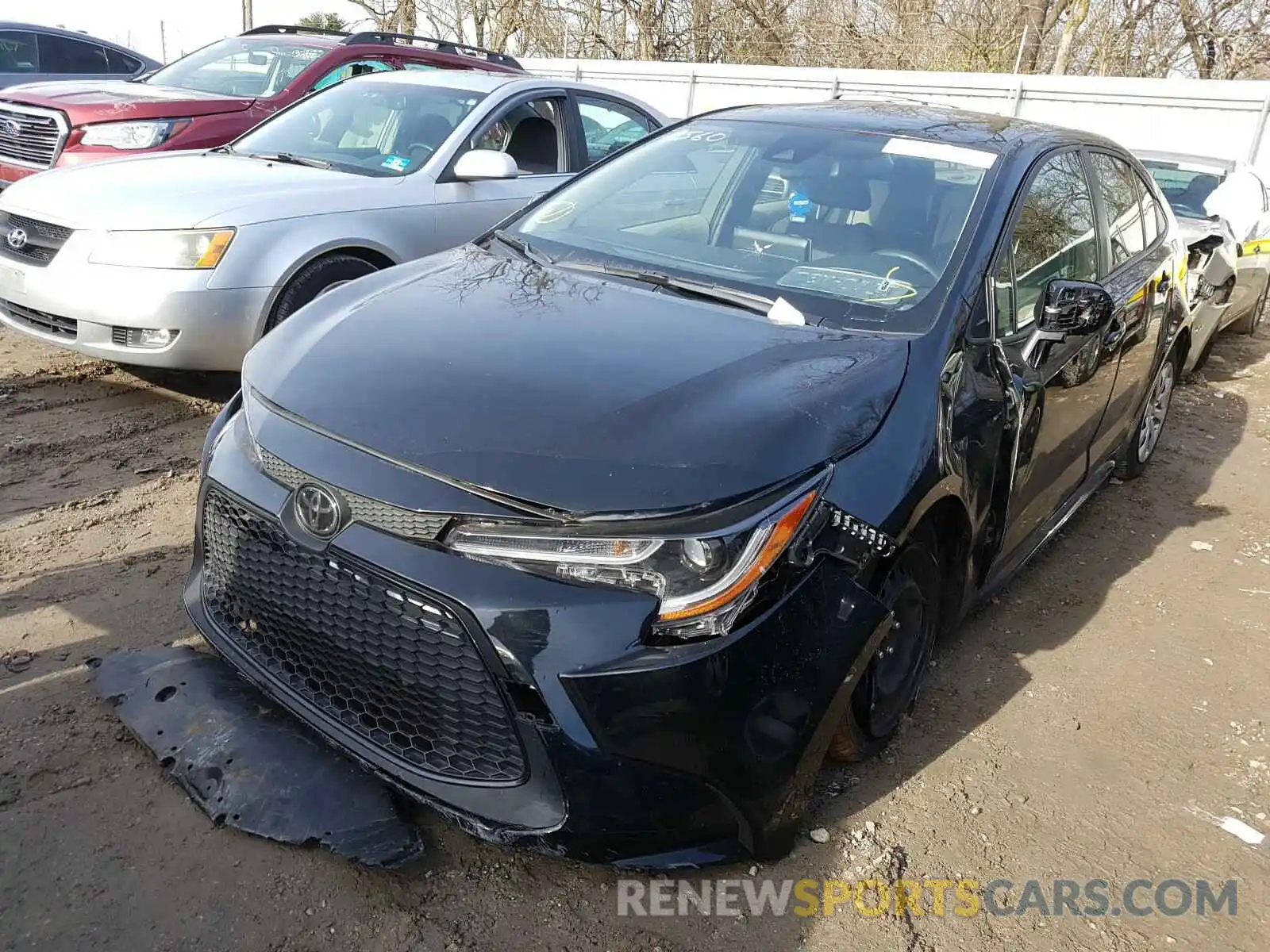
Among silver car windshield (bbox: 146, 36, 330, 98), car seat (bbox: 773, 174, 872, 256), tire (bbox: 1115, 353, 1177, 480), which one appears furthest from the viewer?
silver car windshield (bbox: 146, 36, 330, 98)

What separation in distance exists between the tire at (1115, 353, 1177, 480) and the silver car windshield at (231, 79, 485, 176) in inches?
149

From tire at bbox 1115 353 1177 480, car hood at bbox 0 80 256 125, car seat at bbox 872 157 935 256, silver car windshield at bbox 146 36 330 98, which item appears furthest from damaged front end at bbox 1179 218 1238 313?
car hood at bbox 0 80 256 125

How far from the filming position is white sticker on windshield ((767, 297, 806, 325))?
280 centimetres

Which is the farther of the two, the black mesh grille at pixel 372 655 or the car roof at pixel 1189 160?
the car roof at pixel 1189 160

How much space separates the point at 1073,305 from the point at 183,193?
12.5 feet

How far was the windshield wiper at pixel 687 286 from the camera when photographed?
9.53 feet

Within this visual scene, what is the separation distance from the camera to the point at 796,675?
2123 mm

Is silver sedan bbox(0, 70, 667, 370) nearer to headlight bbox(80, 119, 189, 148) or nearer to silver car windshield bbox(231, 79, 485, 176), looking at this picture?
silver car windshield bbox(231, 79, 485, 176)

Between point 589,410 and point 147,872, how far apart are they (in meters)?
1.39

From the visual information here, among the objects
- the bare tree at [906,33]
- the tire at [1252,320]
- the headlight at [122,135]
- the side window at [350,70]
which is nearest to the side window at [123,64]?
the side window at [350,70]

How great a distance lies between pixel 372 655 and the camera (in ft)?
6.98

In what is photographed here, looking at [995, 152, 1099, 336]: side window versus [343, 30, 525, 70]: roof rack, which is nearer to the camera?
[995, 152, 1099, 336]: side window

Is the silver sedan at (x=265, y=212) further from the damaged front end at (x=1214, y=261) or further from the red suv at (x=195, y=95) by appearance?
the damaged front end at (x=1214, y=261)

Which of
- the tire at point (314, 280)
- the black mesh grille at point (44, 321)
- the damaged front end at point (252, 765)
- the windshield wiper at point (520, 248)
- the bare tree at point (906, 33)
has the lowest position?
the damaged front end at point (252, 765)
